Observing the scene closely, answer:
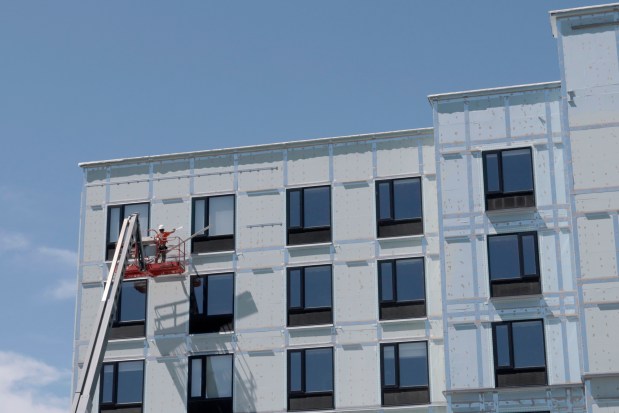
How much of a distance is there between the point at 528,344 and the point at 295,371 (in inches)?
386

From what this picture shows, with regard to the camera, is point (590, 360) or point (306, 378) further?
point (306, 378)

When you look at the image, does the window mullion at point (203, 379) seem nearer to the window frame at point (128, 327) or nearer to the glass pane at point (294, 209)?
the window frame at point (128, 327)

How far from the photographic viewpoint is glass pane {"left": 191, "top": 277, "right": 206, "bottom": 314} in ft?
171

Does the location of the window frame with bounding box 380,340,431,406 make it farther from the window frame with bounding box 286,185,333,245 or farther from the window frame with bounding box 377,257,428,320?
the window frame with bounding box 286,185,333,245

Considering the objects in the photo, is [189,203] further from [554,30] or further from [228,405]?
[554,30]

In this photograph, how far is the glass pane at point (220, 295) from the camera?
51.9 metres

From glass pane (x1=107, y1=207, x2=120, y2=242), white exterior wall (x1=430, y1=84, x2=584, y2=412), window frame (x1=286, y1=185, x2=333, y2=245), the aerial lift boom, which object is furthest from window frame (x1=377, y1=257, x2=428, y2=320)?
glass pane (x1=107, y1=207, x2=120, y2=242)

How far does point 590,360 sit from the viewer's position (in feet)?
145

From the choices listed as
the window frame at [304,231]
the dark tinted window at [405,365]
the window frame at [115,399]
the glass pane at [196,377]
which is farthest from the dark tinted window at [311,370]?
the window frame at [115,399]

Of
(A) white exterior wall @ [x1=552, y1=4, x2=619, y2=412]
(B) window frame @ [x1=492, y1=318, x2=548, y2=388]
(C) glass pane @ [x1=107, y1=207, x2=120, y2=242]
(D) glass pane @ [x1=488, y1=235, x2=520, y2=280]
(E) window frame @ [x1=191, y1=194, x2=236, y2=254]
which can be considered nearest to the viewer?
(A) white exterior wall @ [x1=552, y1=4, x2=619, y2=412]

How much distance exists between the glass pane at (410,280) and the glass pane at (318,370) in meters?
3.90

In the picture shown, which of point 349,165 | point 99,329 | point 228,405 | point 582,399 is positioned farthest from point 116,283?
point 582,399

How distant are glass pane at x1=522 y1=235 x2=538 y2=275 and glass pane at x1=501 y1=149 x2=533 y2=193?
6.80 ft

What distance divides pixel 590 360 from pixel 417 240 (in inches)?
370
